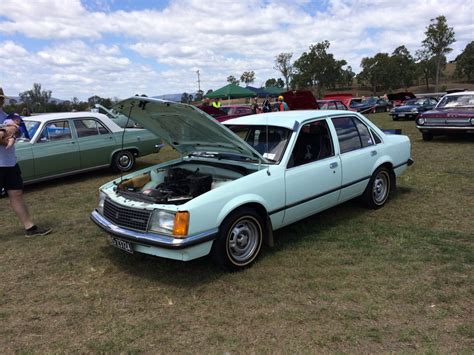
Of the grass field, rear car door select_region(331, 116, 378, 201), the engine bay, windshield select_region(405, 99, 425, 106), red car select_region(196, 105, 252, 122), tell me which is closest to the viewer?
the grass field

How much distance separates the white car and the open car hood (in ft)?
0.05

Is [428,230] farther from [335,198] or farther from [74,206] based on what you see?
[74,206]

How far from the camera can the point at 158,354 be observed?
285 centimetres

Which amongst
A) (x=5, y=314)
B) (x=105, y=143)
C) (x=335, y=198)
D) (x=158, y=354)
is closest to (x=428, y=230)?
(x=335, y=198)

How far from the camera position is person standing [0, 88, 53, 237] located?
489 centimetres

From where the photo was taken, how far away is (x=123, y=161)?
31.2 feet

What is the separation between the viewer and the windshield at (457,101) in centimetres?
1209

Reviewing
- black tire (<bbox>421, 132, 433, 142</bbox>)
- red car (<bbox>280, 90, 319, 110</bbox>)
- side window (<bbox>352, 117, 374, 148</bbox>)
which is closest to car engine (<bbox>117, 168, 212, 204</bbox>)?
side window (<bbox>352, 117, 374, 148</bbox>)

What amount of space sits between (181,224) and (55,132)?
6042 millimetres

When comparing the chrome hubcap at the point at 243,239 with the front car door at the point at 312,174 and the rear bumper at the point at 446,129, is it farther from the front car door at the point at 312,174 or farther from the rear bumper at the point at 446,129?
the rear bumper at the point at 446,129

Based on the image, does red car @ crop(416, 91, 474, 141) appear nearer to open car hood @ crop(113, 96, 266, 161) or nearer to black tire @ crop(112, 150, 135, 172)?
black tire @ crop(112, 150, 135, 172)

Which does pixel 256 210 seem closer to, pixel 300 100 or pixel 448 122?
pixel 448 122

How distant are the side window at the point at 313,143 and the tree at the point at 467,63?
237 ft

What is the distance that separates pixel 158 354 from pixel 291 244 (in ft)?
7.15
